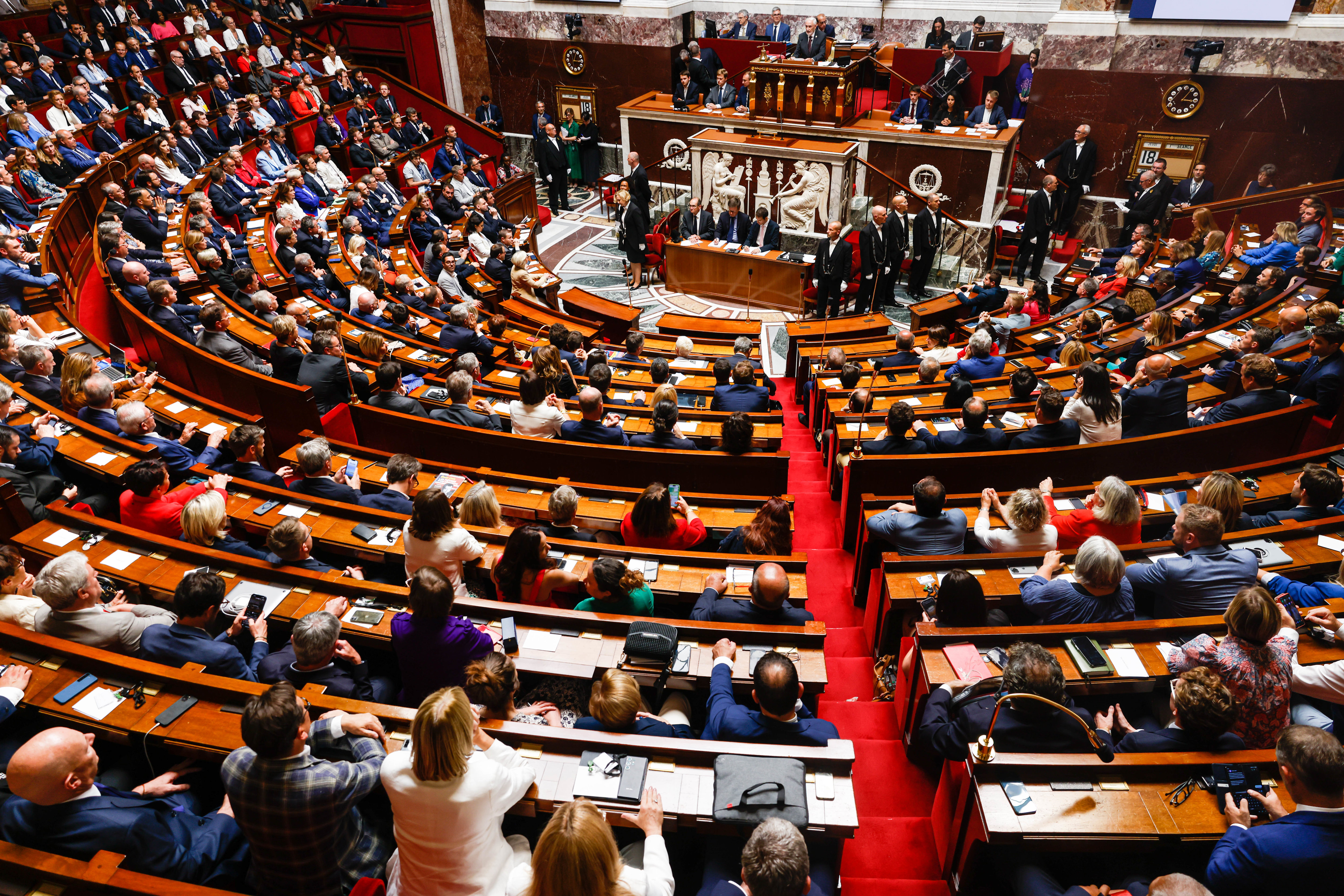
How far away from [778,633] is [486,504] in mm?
1862

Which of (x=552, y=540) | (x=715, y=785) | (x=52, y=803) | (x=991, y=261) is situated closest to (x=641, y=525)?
(x=552, y=540)

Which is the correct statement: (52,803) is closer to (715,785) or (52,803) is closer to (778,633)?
(715,785)

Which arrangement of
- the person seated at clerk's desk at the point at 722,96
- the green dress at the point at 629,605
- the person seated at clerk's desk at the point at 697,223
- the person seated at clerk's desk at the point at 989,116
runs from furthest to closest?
the person seated at clerk's desk at the point at 722,96 → the person seated at clerk's desk at the point at 989,116 → the person seated at clerk's desk at the point at 697,223 → the green dress at the point at 629,605

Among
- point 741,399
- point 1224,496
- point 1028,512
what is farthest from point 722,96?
point 1224,496

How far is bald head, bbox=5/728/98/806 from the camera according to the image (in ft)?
8.50

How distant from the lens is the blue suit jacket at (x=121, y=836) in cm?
269

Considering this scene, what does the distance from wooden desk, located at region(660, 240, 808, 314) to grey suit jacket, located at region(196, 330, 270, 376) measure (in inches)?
265

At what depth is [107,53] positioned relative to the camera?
13477 mm

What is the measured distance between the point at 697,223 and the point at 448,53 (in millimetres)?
9333

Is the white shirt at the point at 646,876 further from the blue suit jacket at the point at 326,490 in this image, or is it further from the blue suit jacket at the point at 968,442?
the blue suit jacket at the point at 968,442

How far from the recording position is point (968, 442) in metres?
5.42


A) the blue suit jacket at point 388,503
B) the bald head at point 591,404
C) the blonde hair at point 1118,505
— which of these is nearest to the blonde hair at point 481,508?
the blue suit jacket at point 388,503

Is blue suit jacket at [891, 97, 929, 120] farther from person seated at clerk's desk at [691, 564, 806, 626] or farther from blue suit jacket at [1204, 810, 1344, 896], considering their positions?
blue suit jacket at [1204, 810, 1344, 896]

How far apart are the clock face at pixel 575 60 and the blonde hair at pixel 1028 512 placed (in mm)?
15515
